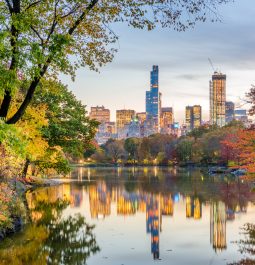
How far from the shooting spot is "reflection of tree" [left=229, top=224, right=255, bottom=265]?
1790cm

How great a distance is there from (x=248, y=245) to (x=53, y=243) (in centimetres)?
881

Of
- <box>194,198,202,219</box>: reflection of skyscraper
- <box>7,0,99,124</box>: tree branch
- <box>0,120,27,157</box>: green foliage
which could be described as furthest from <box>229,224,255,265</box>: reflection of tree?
<box>0,120,27,157</box>: green foliage

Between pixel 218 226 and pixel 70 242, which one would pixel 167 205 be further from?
pixel 70 242

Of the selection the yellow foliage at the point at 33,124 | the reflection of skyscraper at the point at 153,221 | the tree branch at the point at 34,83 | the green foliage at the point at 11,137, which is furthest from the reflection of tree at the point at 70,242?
the yellow foliage at the point at 33,124

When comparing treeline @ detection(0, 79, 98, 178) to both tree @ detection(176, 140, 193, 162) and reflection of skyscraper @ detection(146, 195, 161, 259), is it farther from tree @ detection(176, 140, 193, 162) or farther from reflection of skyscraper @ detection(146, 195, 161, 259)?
tree @ detection(176, 140, 193, 162)

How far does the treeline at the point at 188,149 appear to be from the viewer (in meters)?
118

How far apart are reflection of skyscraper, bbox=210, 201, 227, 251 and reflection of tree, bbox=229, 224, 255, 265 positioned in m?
0.87

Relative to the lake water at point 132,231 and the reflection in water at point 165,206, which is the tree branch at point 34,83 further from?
the reflection in water at point 165,206

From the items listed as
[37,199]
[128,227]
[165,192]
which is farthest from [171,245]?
[165,192]

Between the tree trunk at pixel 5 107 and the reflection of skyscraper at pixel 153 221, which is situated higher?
the tree trunk at pixel 5 107

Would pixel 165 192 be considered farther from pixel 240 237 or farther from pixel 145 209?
pixel 240 237

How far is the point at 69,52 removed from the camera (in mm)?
15547

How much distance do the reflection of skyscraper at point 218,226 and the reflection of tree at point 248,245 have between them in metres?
0.87

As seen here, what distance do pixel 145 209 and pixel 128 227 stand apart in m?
8.43
